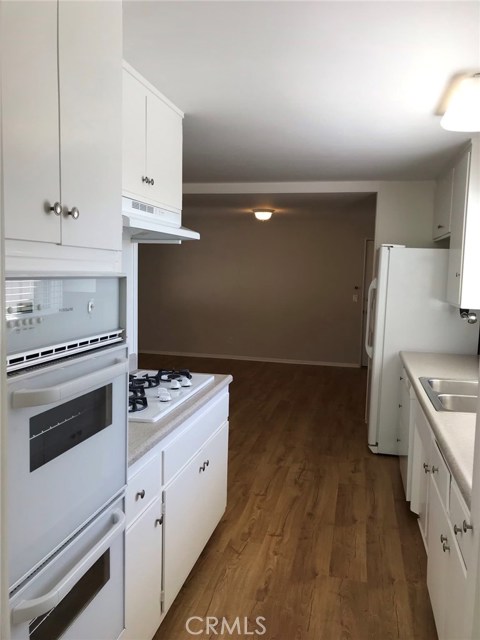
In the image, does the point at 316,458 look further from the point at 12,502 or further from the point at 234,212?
the point at 234,212

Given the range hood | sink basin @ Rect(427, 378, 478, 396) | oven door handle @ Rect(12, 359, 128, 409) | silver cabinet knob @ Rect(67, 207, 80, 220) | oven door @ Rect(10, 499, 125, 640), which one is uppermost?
the range hood

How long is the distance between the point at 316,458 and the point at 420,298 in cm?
155

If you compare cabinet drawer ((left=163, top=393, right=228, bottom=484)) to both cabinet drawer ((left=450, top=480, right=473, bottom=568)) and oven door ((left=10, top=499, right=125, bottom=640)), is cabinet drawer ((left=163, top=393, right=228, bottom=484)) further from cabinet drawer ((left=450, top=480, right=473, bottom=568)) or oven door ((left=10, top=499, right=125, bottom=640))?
cabinet drawer ((left=450, top=480, right=473, bottom=568))

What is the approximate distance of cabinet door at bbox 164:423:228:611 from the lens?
6.85 ft

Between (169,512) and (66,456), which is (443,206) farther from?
(66,456)

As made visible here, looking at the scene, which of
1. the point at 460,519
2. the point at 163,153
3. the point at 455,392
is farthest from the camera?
the point at 455,392

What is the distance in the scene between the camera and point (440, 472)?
6.89 ft

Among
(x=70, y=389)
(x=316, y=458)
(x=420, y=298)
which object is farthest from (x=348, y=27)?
(x=316, y=458)

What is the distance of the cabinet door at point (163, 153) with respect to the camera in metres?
2.40

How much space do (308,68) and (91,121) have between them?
1129mm

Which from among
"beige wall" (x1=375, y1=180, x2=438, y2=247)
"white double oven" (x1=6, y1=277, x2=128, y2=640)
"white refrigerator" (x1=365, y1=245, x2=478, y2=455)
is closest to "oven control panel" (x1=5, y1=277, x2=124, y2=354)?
"white double oven" (x1=6, y1=277, x2=128, y2=640)

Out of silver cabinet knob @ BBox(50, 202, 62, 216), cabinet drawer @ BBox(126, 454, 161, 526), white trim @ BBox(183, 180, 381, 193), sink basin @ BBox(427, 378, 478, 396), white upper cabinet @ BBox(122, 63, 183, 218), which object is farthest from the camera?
white trim @ BBox(183, 180, 381, 193)

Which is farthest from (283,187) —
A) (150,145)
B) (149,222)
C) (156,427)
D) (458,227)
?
(156,427)

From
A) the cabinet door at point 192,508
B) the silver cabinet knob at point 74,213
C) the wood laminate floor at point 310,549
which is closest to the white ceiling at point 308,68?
the silver cabinet knob at point 74,213
